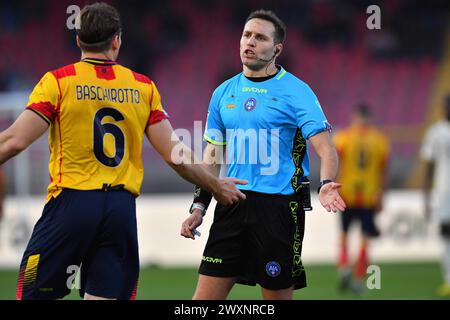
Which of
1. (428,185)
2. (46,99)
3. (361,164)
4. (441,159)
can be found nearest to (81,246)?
(46,99)

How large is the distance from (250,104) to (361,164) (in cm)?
673

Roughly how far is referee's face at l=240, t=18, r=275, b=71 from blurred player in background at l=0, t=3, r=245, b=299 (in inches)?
35.6

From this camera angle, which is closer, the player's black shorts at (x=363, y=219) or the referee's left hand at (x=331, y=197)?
the referee's left hand at (x=331, y=197)

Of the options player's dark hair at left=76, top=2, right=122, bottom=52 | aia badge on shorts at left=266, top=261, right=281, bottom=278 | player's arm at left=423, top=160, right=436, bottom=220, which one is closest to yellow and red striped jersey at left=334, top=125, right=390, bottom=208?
player's arm at left=423, top=160, right=436, bottom=220

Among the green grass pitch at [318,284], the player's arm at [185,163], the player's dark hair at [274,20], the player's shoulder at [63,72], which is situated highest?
the player's dark hair at [274,20]

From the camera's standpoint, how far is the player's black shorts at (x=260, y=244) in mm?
5723

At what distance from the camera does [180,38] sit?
20281 mm

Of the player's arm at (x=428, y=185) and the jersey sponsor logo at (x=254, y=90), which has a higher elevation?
the jersey sponsor logo at (x=254, y=90)

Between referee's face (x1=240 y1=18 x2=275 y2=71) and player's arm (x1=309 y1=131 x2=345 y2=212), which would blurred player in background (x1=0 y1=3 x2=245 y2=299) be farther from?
player's arm (x1=309 y1=131 x2=345 y2=212)

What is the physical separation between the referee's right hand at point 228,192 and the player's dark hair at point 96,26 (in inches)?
42.9

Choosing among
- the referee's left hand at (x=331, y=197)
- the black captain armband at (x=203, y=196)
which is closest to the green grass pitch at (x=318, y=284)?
the black captain armband at (x=203, y=196)

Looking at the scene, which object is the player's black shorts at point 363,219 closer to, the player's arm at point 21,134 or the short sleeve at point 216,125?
the short sleeve at point 216,125

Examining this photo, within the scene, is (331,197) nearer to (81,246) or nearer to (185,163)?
(185,163)

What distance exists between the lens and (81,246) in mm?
5051
